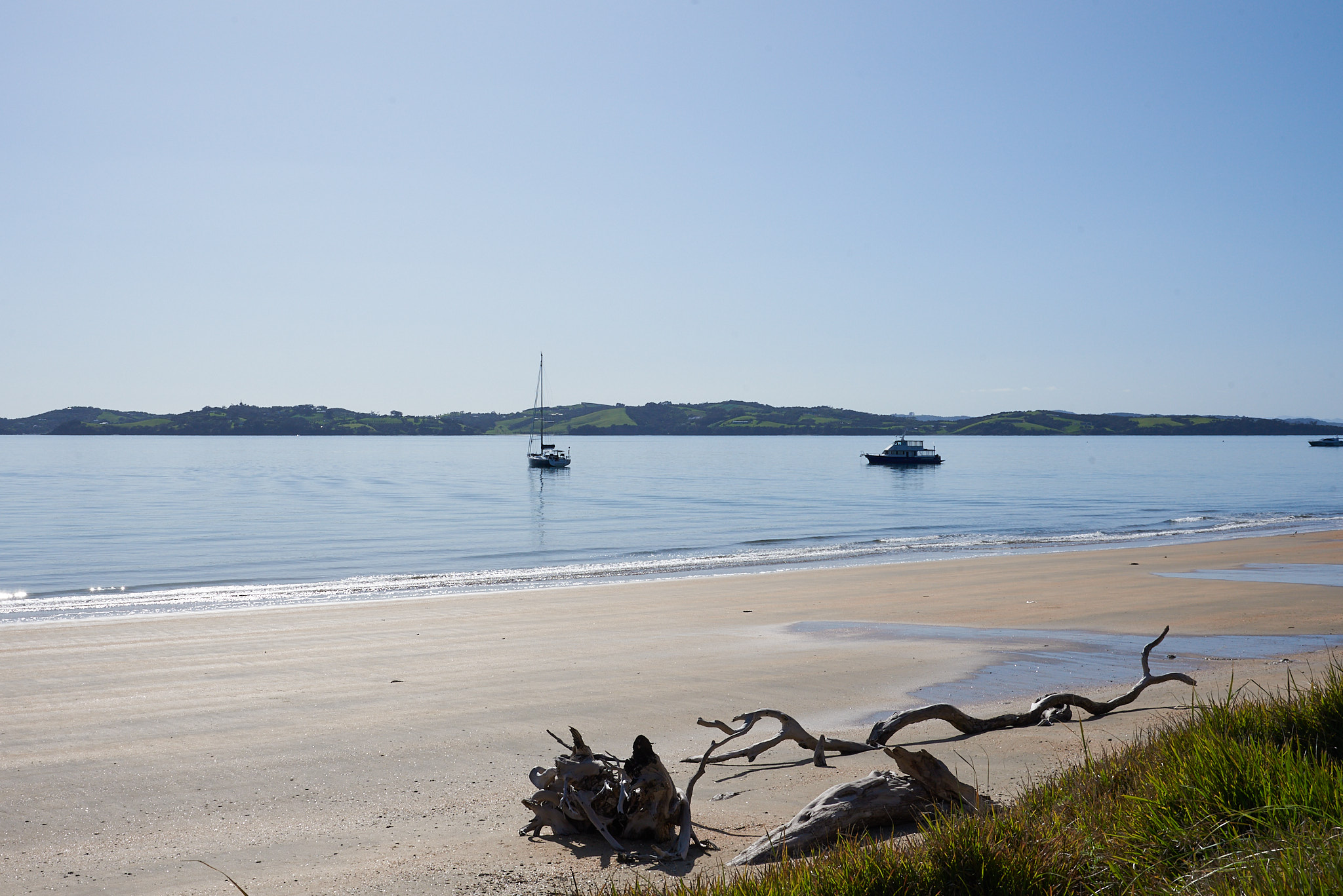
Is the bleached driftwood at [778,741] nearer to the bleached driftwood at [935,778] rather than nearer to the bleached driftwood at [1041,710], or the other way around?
the bleached driftwood at [1041,710]

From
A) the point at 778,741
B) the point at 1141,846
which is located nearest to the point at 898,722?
the point at 778,741

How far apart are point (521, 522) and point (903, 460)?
2556 inches

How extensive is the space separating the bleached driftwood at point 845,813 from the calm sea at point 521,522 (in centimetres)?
1661

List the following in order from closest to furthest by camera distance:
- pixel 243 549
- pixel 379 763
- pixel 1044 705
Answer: pixel 379 763, pixel 1044 705, pixel 243 549

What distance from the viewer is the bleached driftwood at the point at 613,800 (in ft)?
15.8

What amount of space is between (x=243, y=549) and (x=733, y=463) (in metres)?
84.3

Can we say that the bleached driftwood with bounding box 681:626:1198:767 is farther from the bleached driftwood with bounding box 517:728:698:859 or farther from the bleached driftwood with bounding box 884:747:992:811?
the bleached driftwood with bounding box 517:728:698:859

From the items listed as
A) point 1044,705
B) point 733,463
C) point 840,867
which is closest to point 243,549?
point 1044,705

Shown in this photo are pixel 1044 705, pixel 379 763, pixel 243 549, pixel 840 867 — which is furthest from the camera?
pixel 243 549

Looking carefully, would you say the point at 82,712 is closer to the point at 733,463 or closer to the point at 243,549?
the point at 243,549

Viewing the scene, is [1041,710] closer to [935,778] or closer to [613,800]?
[935,778]

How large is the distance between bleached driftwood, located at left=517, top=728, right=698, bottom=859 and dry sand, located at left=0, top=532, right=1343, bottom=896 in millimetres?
153

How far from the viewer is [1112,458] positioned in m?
123

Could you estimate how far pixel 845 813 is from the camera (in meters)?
4.70
